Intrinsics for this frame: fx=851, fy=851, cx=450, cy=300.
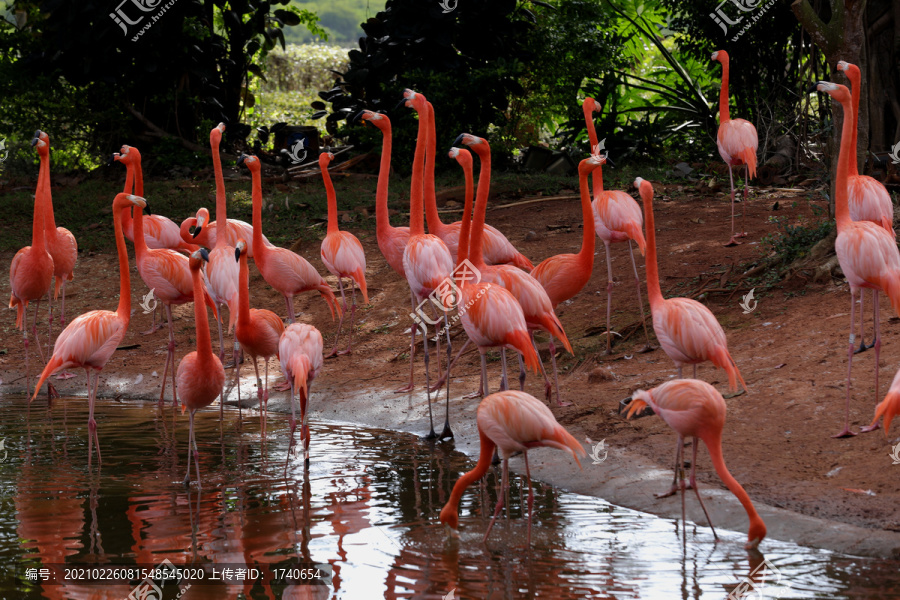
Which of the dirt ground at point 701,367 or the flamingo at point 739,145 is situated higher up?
the flamingo at point 739,145

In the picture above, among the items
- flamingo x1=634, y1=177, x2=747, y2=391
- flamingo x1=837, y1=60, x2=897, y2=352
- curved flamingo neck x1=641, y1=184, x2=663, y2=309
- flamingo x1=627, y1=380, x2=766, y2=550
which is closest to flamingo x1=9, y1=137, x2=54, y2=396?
curved flamingo neck x1=641, y1=184, x2=663, y2=309

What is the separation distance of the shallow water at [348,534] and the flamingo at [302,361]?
32 centimetres

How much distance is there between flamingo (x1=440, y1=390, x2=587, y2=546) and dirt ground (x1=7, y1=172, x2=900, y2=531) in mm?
1173

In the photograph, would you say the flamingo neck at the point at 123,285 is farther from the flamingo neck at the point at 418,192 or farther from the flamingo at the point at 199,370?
the flamingo neck at the point at 418,192

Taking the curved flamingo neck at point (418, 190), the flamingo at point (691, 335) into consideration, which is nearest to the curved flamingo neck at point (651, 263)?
the flamingo at point (691, 335)

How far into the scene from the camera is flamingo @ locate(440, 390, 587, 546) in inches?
158


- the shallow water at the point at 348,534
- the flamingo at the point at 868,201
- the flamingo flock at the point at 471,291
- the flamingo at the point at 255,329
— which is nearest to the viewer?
the shallow water at the point at 348,534

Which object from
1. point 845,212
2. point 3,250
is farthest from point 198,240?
point 845,212

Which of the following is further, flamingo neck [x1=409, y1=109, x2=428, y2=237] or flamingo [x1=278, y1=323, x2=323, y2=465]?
flamingo neck [x1=409, y1=109, x2=428, y2=237]

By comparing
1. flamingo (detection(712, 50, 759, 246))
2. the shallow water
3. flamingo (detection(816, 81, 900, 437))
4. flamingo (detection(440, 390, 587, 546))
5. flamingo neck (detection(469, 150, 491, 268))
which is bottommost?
the shallow water

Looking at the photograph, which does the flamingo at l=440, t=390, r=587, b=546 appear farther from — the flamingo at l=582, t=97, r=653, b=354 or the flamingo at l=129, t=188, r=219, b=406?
the flamingo at l=129, t=188, r=219, b=406

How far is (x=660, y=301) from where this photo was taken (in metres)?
4.93

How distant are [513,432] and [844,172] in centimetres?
308

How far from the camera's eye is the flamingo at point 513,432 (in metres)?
4.02
